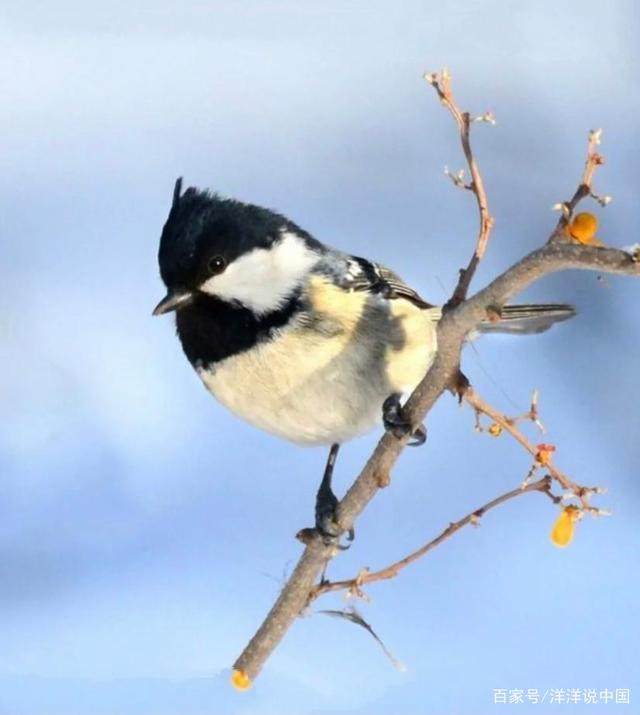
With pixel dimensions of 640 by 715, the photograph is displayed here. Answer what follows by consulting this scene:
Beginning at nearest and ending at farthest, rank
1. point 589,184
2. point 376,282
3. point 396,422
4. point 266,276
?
point 589,184, point 396,422, point 266,276, point 376,282

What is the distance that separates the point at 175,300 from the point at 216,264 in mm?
47

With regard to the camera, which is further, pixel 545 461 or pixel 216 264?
pixel 216 264

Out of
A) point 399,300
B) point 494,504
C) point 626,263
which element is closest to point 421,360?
point 399,300

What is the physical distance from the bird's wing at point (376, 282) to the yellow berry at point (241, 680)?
1.23 feet

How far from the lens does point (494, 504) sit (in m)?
0.64

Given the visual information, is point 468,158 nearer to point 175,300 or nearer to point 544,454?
point 544,454

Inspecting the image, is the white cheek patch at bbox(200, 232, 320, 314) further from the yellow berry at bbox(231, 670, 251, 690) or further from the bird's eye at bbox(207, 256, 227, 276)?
the yellow berry at bbox(231, 670, 251, 690)

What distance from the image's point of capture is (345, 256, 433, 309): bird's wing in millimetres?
990

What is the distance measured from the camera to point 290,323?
35.8 inches

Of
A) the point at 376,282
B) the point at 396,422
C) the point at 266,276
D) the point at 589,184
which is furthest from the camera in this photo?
the point at 376,282

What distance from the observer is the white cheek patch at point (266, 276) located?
0.86 m

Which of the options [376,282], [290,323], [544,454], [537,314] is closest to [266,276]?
[290,323]

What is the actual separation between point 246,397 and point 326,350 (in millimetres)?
90

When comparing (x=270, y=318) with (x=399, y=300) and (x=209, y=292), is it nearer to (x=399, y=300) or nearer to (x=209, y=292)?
(x=209, y=292)
